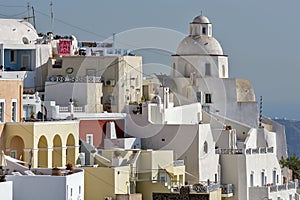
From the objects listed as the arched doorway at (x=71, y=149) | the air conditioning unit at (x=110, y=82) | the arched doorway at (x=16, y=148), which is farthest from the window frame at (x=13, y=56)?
the arched doorway at (x=16, y=148)

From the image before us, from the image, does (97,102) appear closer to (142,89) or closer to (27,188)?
(142,89)

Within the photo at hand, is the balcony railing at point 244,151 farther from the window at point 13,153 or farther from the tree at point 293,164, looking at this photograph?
the window at point 13,153

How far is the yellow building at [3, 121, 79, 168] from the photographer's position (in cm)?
6906

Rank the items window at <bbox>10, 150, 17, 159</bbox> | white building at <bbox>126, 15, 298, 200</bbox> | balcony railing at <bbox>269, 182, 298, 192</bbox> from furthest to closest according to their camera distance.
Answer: balcony railing at <bbox>269, 182, 298, 192</bbox> → white building at <bbox>126, 15, 298, 200</bbox> → window at <bbox>10, 150, 17, 159</bbox>

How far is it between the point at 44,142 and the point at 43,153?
575 millimetres

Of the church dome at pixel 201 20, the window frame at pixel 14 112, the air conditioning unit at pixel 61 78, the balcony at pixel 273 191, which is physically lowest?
the balcony at pixel 273 191

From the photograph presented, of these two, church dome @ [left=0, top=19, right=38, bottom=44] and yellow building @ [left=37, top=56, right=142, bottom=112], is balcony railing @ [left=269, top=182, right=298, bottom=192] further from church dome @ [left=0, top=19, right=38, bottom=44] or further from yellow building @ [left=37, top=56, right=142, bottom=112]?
church dome @ [left=0, top=19, right=38, bottom=44]

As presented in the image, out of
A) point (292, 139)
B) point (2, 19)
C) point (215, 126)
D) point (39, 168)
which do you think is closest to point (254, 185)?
point (215, 126)

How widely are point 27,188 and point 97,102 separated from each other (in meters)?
21.1

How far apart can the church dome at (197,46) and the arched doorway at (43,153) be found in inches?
1129

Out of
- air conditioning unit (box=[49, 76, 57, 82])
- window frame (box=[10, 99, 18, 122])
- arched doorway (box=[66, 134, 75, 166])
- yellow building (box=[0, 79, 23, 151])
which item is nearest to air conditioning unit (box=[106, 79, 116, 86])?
air conditioning unit (box=[49, 76, 57, 82])

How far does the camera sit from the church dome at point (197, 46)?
97.8 metres

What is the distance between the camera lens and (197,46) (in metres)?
97.8

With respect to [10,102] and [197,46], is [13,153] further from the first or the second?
[197,46]
